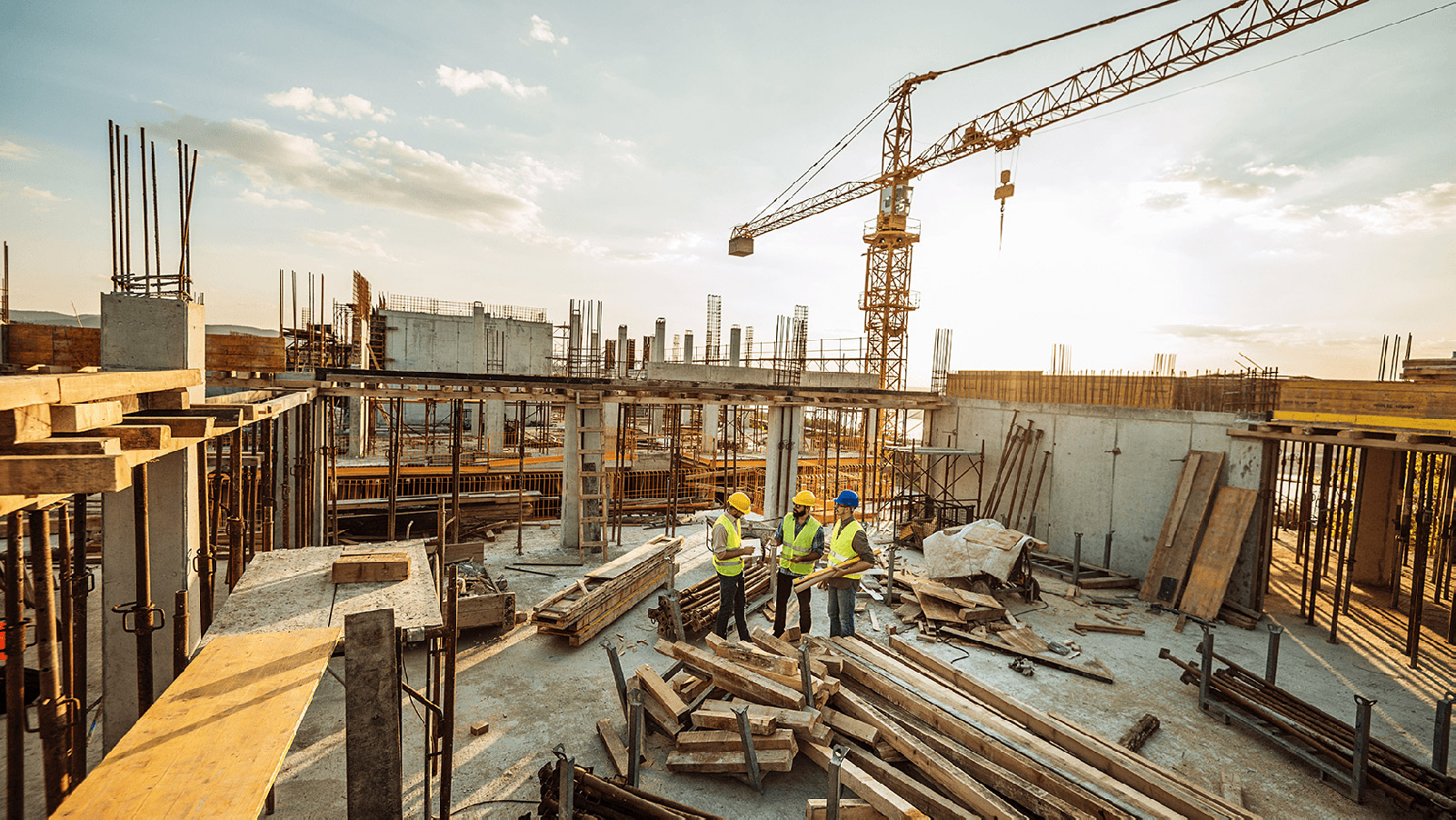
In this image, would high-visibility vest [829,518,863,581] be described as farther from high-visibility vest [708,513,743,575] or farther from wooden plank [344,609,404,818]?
wooden plank [344,609,404,818]

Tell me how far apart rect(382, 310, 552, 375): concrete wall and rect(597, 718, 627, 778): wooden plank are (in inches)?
856

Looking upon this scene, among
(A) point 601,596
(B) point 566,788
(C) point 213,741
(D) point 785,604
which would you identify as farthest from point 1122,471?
(C) point 213,741

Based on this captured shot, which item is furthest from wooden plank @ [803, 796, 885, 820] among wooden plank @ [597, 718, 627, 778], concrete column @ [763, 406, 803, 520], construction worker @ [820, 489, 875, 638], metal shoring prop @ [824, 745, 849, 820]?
concrete column @ [763, 406, 803, 520]

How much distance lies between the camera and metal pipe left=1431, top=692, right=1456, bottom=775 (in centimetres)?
572

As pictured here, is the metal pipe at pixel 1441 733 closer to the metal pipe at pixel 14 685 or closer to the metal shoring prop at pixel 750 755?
the metal shoring prop at pixel 750 755

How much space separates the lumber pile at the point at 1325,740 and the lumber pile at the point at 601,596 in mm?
7468

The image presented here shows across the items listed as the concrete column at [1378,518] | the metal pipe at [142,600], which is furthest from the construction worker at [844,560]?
the concrete column at [1378,518]

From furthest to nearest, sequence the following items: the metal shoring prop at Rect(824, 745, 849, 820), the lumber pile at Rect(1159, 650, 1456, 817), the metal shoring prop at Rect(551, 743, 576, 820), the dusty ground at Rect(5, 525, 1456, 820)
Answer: the dusty ground at Rect(5, 525, 1456, 820)
the lumber pile at Rect(1159, 650, 1456, 817)
the metal shoring prop at Rect(551, 743, 576, 820)
the metal shoring prop at Rect(824, 745, 849, 820)

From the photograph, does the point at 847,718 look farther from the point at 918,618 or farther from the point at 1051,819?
the point at 918,618

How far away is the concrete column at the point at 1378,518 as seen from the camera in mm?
12198

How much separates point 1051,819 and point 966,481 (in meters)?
13.1

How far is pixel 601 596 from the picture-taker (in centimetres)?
923

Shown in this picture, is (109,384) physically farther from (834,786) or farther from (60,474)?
(834,786)

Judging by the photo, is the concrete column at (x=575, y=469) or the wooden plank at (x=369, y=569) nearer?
the wooden plank at (x=369, y=569)
